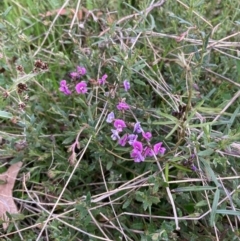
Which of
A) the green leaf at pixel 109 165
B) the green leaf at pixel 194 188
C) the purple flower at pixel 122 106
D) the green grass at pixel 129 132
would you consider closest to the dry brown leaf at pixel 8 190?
the green grass at pixel 129 132

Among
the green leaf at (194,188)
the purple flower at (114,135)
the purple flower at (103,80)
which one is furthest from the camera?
the purple flower at (103,80)

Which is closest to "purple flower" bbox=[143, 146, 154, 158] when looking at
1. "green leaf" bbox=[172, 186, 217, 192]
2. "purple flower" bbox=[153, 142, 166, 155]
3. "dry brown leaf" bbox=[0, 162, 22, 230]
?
"purple flower" bbox=[153, 142, 166, 155]

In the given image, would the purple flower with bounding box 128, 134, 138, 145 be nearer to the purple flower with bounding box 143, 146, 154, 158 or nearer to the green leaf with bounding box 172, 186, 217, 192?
the purple flower with bounding box 143, 146, 154, 158

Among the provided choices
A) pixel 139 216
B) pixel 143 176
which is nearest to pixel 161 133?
pixel 143 176

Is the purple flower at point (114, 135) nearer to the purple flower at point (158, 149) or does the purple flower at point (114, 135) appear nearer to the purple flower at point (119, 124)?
the purple flower at point (119, 124)

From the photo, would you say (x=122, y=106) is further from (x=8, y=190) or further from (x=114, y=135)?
(x=8, y=190)

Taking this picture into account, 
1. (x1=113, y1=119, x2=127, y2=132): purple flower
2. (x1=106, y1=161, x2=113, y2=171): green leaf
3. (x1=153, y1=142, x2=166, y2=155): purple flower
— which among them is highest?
(x1=113, y1=119, x2=127, y2=132): purple flower
